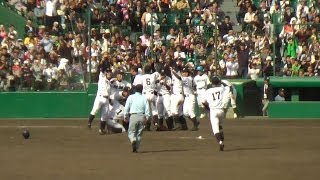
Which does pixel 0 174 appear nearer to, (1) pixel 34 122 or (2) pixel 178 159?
(2) pixel 178 159

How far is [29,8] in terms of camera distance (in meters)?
34.8

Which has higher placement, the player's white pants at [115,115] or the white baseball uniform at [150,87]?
the white baseball uniform at [150,87]

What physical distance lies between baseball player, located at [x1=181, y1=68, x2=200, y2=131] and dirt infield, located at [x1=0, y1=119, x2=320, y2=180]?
0.42 m

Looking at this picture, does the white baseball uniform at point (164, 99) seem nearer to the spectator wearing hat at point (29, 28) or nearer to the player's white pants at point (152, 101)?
the player's white pants at point (152, 101)

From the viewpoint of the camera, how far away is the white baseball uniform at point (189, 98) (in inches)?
1012

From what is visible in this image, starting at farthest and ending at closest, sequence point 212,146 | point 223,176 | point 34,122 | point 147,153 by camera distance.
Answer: point 34,122 → point 212,146 → point 147,153 → point 223,176

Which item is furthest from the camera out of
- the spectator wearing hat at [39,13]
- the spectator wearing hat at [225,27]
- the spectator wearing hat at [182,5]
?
the spectator wearing hat at [182,5]

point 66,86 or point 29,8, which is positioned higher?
→ point 29,8

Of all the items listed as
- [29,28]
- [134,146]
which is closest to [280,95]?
[29,28]

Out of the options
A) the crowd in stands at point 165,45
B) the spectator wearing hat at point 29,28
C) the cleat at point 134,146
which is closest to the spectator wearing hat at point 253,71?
the crowd in stands at point 165,45

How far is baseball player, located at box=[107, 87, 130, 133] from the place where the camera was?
81.1ft

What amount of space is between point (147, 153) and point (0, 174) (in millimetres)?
4353

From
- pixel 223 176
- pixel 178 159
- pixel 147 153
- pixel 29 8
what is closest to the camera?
pixel 223 176

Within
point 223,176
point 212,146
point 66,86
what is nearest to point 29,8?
point 66,86
